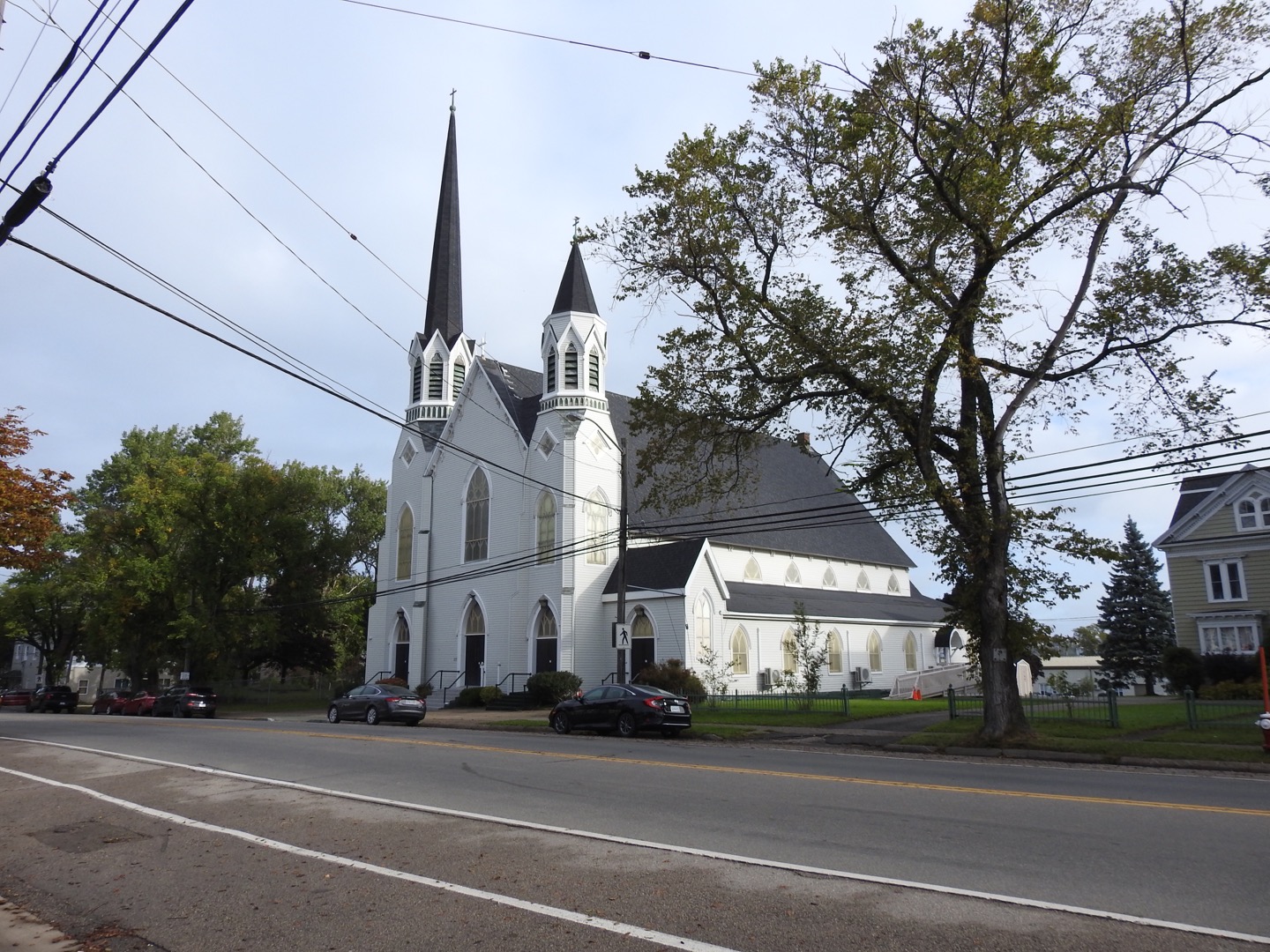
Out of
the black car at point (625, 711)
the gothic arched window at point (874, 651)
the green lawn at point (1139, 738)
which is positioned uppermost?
the gothic arched window at point (874, 651)

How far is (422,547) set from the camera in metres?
44.2

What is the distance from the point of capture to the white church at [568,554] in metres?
36.6

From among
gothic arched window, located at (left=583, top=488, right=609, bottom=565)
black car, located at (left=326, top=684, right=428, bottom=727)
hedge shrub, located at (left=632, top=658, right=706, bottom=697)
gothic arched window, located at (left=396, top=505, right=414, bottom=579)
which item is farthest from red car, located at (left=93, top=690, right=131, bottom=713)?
hedge shrub, located at (left=632, top=658, right=706, bottom=697)

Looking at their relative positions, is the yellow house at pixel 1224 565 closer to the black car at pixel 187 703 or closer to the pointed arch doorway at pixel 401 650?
the pointed arch doorway at pixel 401 650

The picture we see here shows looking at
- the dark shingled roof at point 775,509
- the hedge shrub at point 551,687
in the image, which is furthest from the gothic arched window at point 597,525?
the hedge shrub at point 551,687

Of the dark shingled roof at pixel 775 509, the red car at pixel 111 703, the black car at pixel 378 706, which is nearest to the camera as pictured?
the black car at pixel 378 706

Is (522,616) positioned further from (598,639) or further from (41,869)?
(41,869)

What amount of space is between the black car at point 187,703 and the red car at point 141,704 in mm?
1212

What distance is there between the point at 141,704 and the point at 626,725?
1115 inches

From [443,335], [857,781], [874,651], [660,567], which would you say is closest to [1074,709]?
[857,781]

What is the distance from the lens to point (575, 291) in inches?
1617

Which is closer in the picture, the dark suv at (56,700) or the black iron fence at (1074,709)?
the black iron fence at (1074,709)

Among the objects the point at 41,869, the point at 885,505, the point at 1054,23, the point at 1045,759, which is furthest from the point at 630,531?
the point at 41,869

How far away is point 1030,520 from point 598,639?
854 inches
